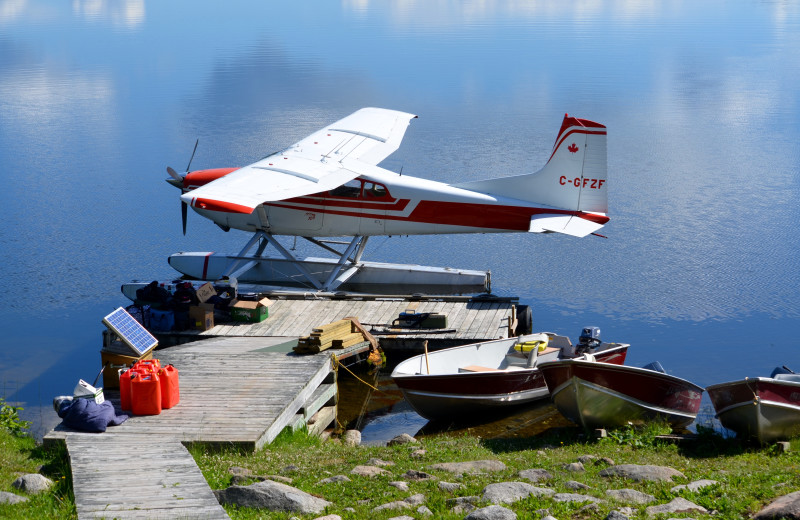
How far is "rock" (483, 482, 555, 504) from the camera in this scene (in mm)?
7625

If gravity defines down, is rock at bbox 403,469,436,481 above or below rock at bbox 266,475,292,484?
below

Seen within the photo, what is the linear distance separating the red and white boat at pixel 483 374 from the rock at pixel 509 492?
4.41 metres

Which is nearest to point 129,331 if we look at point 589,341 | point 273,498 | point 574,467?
point 273,498

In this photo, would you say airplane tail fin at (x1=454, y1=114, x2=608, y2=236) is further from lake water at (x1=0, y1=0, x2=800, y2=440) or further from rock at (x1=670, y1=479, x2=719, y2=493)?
rock at (x1=670, y1=479, x2=719, y2=493)

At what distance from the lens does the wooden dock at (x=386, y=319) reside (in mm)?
14891

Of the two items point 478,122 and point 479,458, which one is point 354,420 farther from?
point 478,122

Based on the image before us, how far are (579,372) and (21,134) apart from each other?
28070 mm

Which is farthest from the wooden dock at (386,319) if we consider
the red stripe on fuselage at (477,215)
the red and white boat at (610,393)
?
the red and white boat at (610,393)

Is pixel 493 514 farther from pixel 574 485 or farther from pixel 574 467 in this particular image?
pixel 574 467

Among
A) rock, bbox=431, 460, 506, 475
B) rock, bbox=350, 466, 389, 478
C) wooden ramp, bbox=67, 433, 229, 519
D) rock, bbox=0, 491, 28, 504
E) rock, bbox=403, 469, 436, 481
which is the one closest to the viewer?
wooden ramp, bbox=67, 433, 229, 519

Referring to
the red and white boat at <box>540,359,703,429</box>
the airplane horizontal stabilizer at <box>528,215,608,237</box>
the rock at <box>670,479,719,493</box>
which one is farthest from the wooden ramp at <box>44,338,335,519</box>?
the airplane horizontal stabilizer at <box>528,215,608,237</box>

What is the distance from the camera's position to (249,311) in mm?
15320

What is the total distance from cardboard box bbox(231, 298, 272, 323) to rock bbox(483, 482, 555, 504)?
804 centimetres

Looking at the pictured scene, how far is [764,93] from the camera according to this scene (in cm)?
4078
